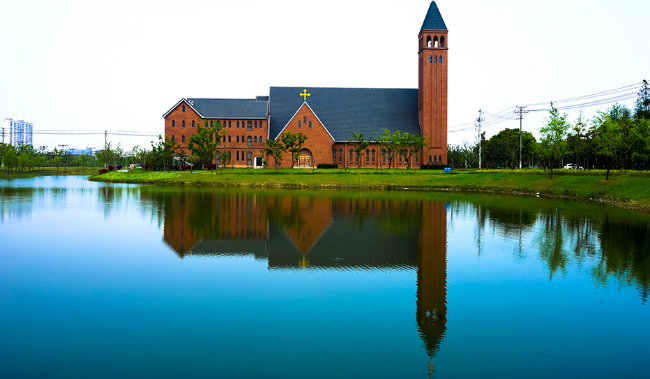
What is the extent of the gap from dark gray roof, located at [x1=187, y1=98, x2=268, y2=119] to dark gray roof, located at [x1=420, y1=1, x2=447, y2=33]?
28699 millimetres

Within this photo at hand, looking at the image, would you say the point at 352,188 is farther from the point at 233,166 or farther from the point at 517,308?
the point at 517,308

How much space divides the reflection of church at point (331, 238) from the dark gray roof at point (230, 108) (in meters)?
50.4

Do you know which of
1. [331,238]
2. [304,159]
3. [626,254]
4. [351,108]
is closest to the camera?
[626,254]

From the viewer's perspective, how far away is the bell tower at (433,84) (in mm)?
70500

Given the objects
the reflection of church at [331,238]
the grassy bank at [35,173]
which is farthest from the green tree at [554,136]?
the grassy bank at [35,173]

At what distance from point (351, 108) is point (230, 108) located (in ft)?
66.5

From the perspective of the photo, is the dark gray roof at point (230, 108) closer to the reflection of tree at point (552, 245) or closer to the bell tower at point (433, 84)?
the bell tower at point (433, 84)

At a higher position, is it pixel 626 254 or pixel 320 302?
pixel 626 254

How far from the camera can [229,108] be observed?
77.6 metres

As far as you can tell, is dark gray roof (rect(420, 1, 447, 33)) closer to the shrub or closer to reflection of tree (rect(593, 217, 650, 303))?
the shrub

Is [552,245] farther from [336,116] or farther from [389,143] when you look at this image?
[336,116]

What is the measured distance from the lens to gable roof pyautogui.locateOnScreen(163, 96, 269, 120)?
7656 cm

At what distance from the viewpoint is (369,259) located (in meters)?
13.7

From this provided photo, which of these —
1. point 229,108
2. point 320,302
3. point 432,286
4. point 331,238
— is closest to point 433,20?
point 229,108
